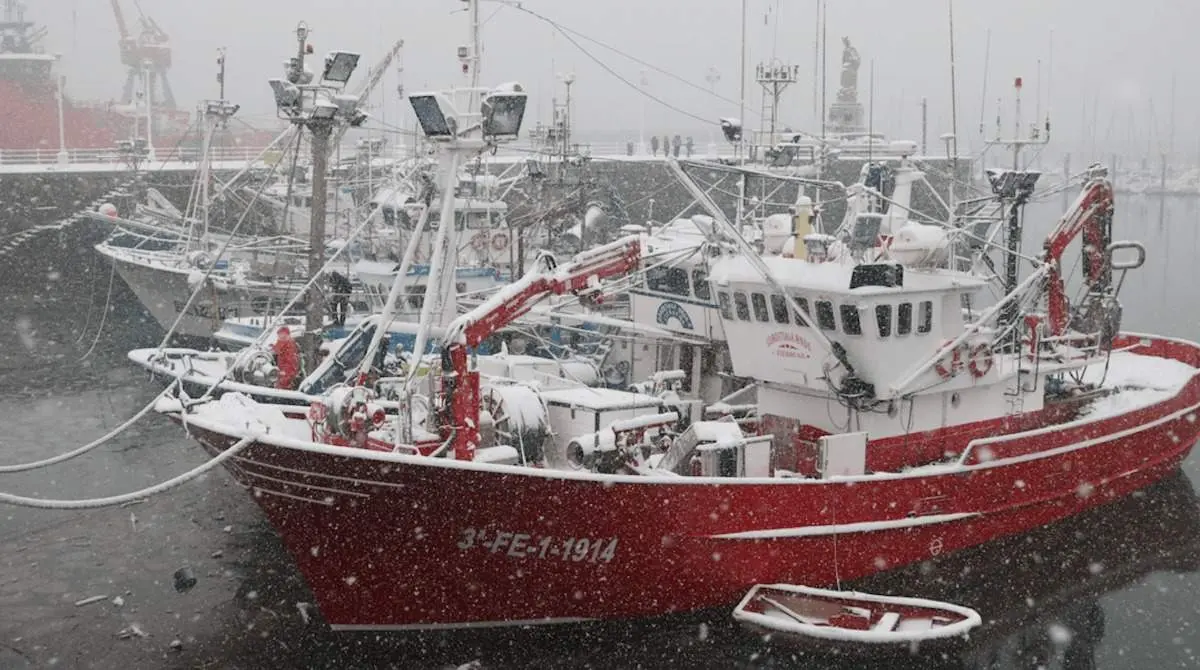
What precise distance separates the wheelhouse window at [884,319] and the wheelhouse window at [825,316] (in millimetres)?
514

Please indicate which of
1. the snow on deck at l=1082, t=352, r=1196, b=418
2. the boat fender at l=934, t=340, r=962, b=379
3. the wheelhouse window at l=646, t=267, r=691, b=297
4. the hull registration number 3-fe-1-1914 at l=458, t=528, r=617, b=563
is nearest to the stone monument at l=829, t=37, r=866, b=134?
the snow on deck at l=1082, t=352, r=1196, b=418

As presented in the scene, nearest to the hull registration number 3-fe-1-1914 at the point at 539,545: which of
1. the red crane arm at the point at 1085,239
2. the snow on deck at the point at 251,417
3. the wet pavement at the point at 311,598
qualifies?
the wet pavement at the point at 311,598

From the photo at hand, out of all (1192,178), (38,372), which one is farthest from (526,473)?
(1192,178)

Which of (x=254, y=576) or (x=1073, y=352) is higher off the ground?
(x=1073, y=352)

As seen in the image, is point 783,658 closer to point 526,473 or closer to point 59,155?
point 526,473

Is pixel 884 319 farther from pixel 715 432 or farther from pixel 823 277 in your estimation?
pixel 715 432

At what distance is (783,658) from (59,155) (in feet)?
131

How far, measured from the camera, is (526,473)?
39.3 feet

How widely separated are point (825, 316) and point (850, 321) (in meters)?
0.33

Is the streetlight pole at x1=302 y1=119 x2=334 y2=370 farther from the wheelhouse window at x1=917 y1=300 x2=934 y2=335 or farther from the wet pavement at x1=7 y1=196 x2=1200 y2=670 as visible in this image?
the wheelhouse window at x1=917 y1=300 x2=934 y2=335

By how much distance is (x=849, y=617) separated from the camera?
13.3 meters

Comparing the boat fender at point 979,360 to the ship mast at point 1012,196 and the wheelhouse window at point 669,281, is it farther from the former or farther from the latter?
the wheelhouse window at point 669,281

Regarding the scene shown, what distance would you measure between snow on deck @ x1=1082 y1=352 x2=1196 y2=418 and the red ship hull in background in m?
41.6

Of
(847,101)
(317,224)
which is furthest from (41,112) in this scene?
(317,224)
